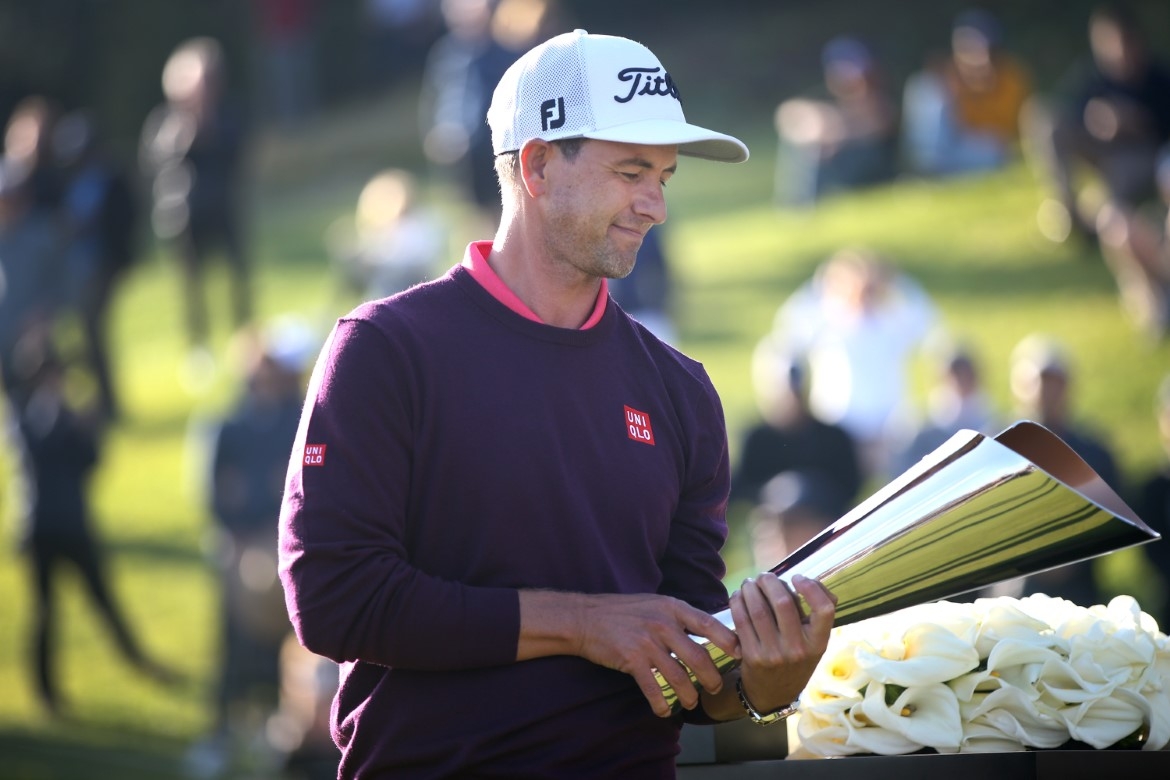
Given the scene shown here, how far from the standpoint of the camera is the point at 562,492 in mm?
2621

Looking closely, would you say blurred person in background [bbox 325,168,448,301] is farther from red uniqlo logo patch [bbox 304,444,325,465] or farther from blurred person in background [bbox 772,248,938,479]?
red uniqlo logo patch [bbox 304,444,325,465]

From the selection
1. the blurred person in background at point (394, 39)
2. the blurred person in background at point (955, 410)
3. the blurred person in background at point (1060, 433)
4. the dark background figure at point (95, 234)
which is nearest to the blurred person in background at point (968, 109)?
the blurred person in background at point (955, 410)

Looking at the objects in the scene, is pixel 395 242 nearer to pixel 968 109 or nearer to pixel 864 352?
pixel 864 352

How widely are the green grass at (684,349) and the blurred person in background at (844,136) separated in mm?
214

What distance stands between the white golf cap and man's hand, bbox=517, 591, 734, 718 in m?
0.78

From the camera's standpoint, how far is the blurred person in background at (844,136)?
13109 millimetres

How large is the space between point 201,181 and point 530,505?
11.9m

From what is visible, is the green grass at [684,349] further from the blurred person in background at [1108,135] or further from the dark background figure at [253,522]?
the dark background figure at [253,522]

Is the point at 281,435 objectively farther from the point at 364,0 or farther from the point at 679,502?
the point at 364,0

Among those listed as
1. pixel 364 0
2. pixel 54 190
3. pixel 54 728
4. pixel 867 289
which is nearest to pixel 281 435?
pixel 54 728

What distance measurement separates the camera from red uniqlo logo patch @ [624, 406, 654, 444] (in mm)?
2758

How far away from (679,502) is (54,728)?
29.8ft

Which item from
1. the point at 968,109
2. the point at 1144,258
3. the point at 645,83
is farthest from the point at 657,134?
the point at 968,109

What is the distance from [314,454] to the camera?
2.51 meters
